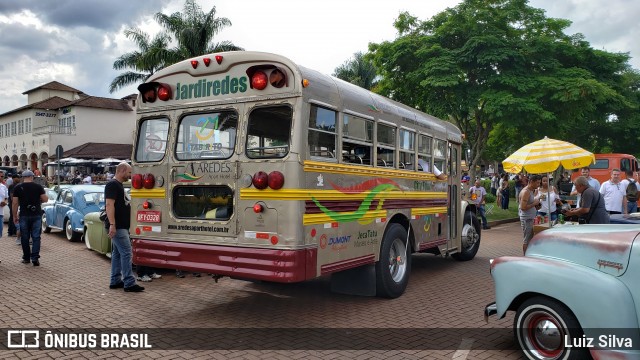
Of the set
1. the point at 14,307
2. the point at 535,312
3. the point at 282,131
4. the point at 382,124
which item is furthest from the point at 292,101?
the point at 14,307

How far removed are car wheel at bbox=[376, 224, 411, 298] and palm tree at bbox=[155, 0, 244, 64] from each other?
2132cm

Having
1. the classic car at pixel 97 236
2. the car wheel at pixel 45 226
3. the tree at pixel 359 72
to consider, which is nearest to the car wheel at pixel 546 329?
the classic car at pixel 97 236

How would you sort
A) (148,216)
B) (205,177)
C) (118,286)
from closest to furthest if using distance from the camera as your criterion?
1. (205,177)
2. (148,216)
3. (118,286)

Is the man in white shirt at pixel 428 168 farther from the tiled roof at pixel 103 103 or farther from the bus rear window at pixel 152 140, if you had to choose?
the tiled roof at pixel 103 103

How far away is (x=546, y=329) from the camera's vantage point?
13.6ft

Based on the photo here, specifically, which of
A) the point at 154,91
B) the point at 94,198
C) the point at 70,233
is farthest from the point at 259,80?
the point at 70,233

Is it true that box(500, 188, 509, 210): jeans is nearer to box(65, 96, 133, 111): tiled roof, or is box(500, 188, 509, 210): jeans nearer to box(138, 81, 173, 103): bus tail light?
box(138, 81, 173, 103): bus tail light

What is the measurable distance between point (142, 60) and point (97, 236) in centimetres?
1944

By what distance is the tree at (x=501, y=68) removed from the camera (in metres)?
17.2

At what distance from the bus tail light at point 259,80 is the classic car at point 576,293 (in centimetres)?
299

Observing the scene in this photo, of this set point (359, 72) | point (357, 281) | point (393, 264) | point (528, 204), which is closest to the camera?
point (357, 281)

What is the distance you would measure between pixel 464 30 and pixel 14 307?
1698 centimetres

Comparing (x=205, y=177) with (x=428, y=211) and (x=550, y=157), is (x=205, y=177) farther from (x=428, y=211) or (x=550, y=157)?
(x=550, y=157)

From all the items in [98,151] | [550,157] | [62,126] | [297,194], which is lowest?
[297,194]
